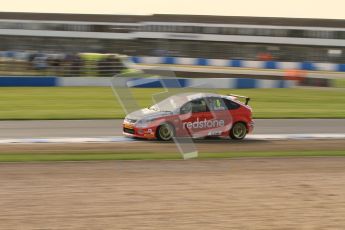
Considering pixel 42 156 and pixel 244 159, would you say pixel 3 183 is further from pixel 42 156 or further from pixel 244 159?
pixel 244 159

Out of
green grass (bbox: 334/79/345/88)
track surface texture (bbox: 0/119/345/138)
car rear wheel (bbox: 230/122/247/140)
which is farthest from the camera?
green grass (bbox: 334/79/345/88)

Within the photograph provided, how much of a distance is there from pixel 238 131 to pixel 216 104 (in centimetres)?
105

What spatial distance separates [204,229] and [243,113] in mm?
8631

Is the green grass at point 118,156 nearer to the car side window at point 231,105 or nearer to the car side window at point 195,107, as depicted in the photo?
the car side window at point 195,107

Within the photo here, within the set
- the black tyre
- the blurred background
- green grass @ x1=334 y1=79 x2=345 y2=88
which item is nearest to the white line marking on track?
the black tyre

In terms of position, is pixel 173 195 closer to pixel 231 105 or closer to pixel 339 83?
pixel 231 105

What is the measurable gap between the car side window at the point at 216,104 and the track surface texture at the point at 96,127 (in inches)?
92.7

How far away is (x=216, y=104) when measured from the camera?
1556 centimetres

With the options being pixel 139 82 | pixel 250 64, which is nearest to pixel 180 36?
pixel 250 64

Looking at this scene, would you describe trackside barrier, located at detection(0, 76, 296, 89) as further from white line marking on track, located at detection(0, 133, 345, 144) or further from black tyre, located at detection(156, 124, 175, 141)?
black tyre, located at detection(156, 124, 175, 141)

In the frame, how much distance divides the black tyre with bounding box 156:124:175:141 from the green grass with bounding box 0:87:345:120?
17.4 ft

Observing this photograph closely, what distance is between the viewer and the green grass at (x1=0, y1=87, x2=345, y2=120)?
67.8 ft

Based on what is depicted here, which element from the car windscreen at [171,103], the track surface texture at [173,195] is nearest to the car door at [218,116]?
the car windscreen at [171,103]

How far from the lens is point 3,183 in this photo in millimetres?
9812
